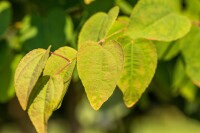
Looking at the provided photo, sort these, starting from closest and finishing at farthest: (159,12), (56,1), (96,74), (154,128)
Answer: (96,74) → (159,12) → (56,1) → (154,128)

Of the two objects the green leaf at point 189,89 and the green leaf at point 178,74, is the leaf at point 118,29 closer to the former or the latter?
the green leaf at point 178,74

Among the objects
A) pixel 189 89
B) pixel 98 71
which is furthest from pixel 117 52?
pixel 189 89

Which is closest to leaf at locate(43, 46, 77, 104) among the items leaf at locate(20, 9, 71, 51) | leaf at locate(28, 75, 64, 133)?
leaf at locate(28, 75, 64, 133)

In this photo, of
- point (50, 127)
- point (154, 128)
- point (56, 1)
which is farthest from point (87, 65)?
point (50, 127)

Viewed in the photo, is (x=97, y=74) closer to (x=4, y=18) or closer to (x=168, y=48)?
(x=168, y=48)

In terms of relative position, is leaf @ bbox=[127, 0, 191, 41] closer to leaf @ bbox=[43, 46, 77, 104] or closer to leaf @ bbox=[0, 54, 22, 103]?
leaf @ bbox=[43, 46, 77, 104]

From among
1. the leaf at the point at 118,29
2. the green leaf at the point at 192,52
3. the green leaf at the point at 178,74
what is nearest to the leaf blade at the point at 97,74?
the leaf at the point at 118,29

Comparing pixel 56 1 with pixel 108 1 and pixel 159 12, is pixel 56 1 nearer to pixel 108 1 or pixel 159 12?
pixel 108 1
